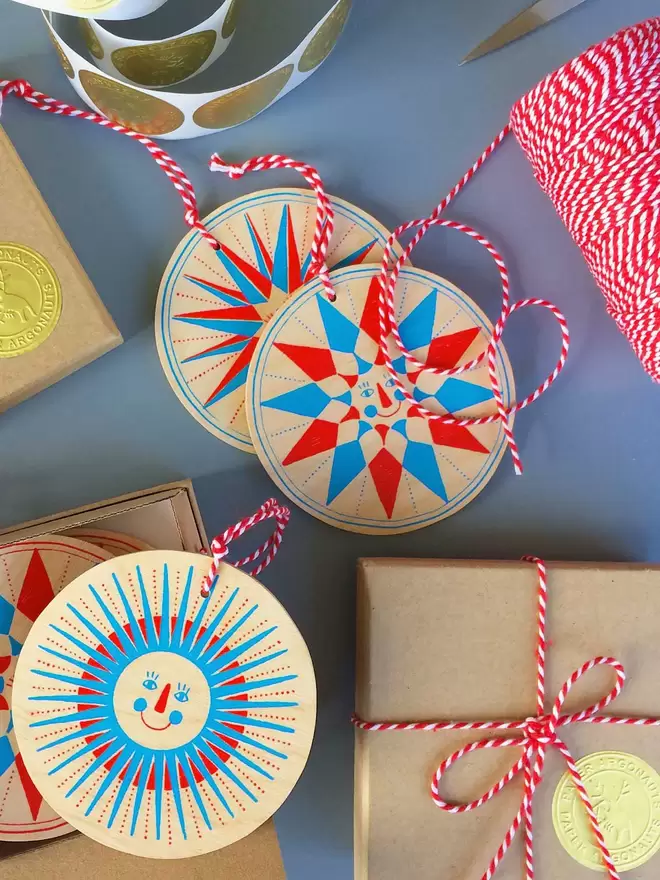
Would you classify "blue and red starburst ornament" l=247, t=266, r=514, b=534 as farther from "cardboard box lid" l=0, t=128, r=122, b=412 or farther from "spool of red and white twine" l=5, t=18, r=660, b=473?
"cardboard box lid" l=0, t=128, r=122, b=412

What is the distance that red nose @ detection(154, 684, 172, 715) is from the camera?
2.35ft

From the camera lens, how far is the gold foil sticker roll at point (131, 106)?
814 millimetres

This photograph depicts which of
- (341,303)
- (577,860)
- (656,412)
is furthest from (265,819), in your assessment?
(656,412)

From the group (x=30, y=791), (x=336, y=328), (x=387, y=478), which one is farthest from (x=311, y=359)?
(x=30, y=791)

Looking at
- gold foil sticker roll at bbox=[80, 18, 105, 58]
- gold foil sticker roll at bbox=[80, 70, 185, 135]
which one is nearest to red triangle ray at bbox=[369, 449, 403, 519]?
gold foil sticker roll at bbox=[80, 70, 185, 135]

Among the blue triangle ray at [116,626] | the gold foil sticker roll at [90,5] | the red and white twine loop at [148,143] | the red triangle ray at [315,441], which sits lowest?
the blue triangle ray at [116,626]

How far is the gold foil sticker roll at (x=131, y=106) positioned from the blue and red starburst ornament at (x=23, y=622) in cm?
46

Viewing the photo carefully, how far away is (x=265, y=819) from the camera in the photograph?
2.39 ft

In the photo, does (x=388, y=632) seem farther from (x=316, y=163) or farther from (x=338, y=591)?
(x=316, y=163)

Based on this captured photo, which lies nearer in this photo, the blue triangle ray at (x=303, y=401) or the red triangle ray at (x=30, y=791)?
the red triangle ray at (x=30, y=791)

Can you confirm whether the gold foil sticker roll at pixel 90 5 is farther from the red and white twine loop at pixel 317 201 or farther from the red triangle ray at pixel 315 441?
the red triangle ray at pixel 315 441

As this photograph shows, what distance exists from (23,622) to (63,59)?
598 mm

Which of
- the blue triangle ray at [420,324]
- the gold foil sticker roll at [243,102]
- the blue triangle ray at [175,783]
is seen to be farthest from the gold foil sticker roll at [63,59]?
the blue triangle ray at [175,783]

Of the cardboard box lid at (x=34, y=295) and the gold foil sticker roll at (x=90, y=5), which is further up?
the gold foil sticker roll at (x=90, y=5)
